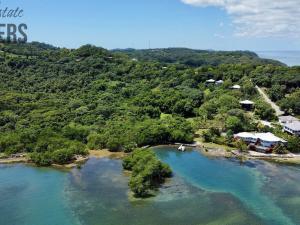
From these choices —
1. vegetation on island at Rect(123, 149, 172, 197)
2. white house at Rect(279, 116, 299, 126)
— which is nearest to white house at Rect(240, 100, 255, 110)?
white house at Rect(279, 116, 299, 126)

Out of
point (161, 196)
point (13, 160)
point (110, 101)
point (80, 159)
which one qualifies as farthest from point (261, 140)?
point (13, 160)

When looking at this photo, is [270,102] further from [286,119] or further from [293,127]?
[293,127]

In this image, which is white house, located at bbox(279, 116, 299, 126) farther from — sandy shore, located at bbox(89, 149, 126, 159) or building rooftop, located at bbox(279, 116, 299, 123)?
sandy shore, located at bbox(89, 149, 126, 159)

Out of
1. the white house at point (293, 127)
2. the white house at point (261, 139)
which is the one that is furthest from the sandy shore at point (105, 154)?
the white house at point (293, 127)

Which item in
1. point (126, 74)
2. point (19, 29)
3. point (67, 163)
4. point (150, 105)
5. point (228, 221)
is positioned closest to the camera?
point (228, 221)

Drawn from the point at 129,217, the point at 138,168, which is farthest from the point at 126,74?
the point at 129,217

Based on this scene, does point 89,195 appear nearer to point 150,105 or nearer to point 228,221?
point 228,221
